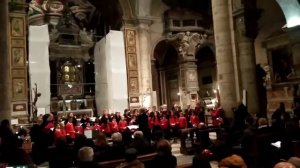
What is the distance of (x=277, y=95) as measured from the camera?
1730 centimetres

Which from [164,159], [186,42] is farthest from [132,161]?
[186,42]

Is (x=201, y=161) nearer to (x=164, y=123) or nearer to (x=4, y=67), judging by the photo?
(x=4, y=67)

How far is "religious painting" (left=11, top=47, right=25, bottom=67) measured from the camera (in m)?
14.3

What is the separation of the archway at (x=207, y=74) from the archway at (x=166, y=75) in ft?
6.93

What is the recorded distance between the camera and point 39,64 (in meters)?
16.5

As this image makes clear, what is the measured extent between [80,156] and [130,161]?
0.68 metres

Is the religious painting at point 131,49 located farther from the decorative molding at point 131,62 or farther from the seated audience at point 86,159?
the seated audience at point 86,159

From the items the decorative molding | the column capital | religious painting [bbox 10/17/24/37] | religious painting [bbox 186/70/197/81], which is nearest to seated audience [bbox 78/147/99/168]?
religious painting [bbox 10/17/24/37]

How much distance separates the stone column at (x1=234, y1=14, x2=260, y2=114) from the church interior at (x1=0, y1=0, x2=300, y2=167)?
0.03 metres

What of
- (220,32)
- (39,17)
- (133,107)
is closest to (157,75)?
(133,107)

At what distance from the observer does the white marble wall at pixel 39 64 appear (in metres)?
16.3

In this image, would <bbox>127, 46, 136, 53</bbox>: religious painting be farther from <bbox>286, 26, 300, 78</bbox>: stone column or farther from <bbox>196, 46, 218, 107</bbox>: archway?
<bbox>286, 26, 300, 78</bbox>: stone column

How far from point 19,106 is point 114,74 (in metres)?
5.64

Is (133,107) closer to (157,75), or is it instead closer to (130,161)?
(157,75)
